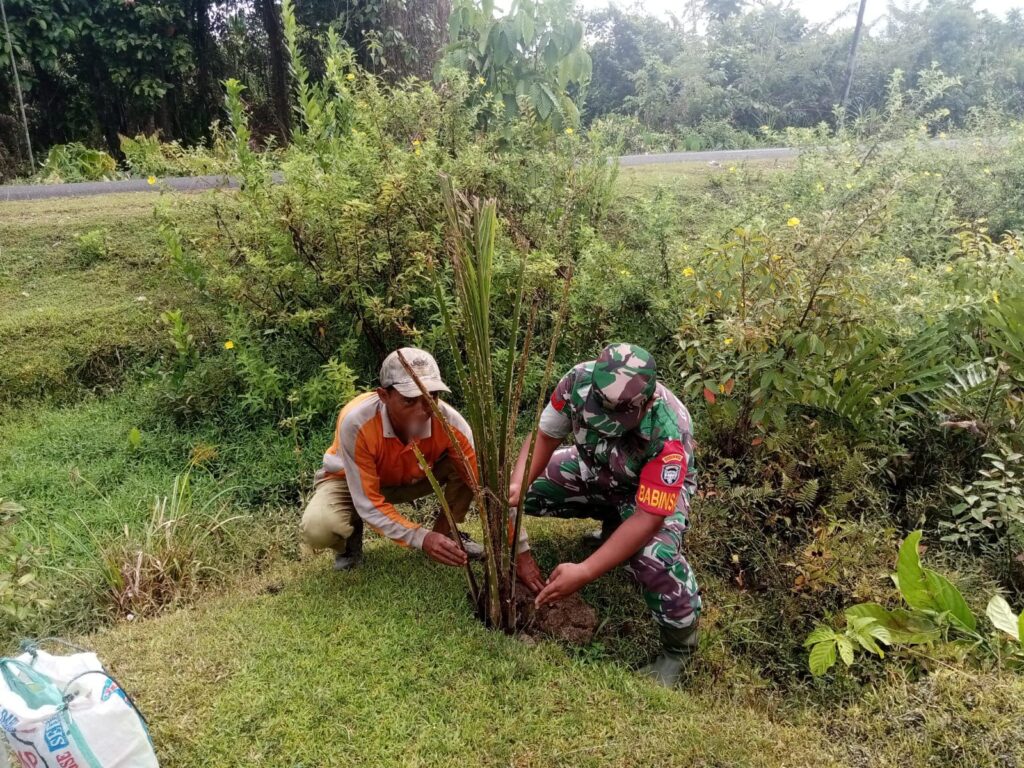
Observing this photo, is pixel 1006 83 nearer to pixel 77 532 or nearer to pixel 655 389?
pixel 655 389

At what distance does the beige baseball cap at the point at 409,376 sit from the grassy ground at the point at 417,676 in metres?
0.86

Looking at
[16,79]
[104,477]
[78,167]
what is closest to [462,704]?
[104,477]

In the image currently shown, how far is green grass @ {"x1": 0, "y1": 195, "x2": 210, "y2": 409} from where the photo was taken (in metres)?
4.58

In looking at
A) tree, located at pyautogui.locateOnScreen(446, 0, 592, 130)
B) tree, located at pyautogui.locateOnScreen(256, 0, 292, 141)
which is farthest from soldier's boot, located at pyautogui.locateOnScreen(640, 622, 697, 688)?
tree, located at pyautogui.locateOnScreen(256, 0, 292, 141)

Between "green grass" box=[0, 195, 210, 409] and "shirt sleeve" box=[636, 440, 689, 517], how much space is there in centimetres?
388

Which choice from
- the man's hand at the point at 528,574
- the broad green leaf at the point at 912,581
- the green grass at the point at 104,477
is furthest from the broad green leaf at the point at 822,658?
the green grass at the point at 104,477

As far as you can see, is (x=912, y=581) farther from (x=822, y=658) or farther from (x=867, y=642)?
(x=822, y=658)

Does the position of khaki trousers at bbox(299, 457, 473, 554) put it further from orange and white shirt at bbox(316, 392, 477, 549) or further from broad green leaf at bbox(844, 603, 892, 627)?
broad green leaf at bbox(844, 603, 892, 627)

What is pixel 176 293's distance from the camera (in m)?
5.25

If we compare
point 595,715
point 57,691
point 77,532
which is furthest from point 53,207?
point 595,715

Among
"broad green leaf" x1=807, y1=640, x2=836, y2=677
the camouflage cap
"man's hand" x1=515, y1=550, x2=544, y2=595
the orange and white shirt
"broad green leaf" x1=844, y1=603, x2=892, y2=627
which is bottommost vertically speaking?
"broad green leaf" x1=807, y1=640, x2=836, y2=677

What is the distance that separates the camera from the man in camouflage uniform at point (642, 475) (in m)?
2.34

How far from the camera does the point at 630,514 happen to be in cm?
276

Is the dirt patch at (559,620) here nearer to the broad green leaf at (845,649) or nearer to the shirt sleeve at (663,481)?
the shirt sleeve at (663,481)
